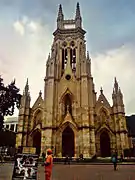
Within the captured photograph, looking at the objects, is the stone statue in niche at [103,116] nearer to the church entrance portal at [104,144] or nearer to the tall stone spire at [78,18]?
the church entrance portal at [104,144]

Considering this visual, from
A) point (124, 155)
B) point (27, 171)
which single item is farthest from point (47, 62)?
point (27, 171)

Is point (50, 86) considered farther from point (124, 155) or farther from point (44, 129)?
point (124, 155)

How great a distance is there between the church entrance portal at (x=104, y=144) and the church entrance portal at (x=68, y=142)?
5581mm

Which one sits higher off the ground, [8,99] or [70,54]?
[70,54]

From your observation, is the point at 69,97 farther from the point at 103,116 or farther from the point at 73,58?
the point at 73,58

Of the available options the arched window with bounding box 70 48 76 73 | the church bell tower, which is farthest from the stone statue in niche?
the arched window with bounding box 70 48 76 73

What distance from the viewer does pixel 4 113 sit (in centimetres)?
1758

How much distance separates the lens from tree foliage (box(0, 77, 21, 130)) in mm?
17250

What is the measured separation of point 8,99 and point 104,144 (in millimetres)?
25214

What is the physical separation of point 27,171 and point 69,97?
31.5 meters

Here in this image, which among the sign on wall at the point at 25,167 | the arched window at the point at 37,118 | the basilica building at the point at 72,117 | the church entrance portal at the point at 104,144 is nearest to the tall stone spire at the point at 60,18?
the basilica building at the point at 72,117

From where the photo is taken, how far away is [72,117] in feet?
121

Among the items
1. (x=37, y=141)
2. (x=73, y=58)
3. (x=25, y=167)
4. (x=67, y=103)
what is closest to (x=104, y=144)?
(x=67, y=103)

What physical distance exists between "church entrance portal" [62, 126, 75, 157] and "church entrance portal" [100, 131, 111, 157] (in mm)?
5581
